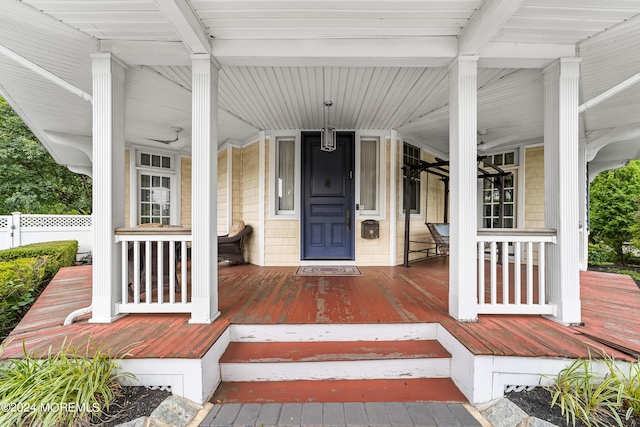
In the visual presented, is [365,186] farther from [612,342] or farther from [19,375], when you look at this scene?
[19,375]

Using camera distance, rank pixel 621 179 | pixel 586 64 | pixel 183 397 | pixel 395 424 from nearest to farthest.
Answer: pixel 395 424, pixel 183 397, pixel 586 64, pixel 621 179

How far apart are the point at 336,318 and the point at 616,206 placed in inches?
376

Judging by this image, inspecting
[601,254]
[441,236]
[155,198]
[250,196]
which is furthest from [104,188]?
[601,254]

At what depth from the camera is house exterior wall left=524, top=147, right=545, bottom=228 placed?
4836 mm

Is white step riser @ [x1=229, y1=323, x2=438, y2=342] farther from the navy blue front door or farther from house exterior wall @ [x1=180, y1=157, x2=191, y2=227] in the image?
house exterior wall @ [x1=180, y1=157, x2=191, y2=227]

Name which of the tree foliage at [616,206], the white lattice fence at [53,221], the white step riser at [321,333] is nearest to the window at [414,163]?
the white step riser at [321,333]

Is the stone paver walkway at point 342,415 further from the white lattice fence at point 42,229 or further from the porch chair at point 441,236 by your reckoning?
the white lattice fence at point 42,229

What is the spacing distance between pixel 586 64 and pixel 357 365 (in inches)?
137

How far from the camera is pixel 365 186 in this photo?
15.5ft

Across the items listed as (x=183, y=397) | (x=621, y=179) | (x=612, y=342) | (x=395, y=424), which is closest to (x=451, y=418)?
(x=395, y=424)

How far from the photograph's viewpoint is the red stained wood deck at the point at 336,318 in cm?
186

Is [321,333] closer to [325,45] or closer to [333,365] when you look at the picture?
[333,365]

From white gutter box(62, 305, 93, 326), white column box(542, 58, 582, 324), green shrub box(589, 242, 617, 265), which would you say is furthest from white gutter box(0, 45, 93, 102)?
green shrub box(589, 242, 617, 265)

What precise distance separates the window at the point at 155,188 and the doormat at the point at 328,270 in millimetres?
3427
